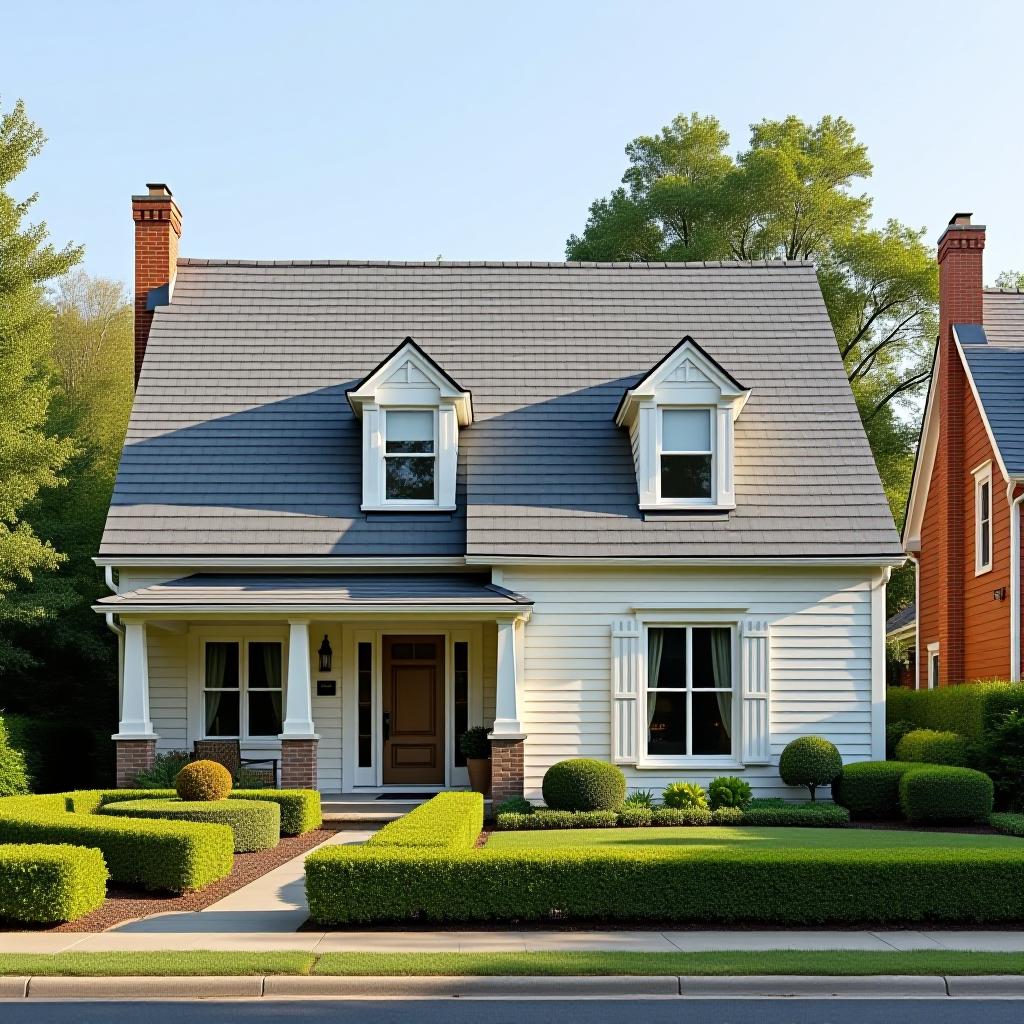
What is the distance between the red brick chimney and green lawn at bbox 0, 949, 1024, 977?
16762 millimetres

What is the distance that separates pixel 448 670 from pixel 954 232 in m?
13.6

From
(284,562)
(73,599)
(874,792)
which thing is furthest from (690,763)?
(73,599)

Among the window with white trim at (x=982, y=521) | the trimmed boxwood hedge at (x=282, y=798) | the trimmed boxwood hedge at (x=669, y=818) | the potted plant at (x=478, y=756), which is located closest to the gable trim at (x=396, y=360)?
the potted plant at (x=478, y=756)

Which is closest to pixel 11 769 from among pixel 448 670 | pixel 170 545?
pixel 170 545

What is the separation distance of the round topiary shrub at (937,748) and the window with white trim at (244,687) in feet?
32.9

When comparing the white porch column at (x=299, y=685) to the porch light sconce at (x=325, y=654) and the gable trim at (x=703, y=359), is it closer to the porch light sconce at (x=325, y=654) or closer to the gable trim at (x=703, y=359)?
the porch light sconce at (x=325, y=654)

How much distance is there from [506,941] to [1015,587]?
48.4 feet

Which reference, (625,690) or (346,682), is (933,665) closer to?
(625,690)

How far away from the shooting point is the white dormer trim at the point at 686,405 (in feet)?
68.4

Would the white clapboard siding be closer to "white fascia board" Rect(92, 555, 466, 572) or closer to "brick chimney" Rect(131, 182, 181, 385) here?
"white fascia board" Rect(92, 555, 466, 572)

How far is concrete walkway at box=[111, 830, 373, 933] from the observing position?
1145 centimetres

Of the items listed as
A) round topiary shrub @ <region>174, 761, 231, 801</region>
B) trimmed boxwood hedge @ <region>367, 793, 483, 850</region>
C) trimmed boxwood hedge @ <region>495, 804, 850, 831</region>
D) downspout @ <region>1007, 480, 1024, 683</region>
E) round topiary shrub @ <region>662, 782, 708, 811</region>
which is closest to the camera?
trimmed boxwood hedge @ <region>367, 793, 483, 850</region>

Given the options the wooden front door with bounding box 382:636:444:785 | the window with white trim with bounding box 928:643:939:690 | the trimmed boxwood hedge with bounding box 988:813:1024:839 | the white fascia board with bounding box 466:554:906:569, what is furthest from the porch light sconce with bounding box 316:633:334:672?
the window with white trim with bounding box 928:643:939:690

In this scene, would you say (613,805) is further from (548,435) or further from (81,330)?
(81,330)
